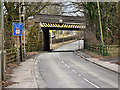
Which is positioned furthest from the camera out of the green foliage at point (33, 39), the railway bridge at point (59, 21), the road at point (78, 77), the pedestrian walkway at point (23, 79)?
the railway bridge at point (59, 21)

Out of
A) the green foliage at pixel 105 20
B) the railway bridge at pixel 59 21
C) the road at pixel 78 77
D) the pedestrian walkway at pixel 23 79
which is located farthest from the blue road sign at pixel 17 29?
the railway bridge at pixel 59 21

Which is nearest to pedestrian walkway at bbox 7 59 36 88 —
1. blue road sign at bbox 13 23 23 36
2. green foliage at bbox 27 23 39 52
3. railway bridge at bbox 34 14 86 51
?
blue road sign at bbox 13 23 23 36

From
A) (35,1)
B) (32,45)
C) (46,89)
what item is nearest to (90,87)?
(46,89)

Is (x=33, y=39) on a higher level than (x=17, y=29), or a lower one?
lower

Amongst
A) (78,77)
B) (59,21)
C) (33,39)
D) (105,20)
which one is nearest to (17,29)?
(78,77)

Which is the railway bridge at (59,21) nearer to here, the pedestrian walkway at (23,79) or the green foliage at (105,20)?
the green foliage at (105,20)

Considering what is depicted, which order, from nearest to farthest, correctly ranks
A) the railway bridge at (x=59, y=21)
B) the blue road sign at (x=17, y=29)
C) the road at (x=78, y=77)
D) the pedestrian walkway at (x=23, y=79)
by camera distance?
1. the pedestrian walkway at (x=23, y=79)
2. the road at (x=78, y=77)
3. the blue road sign at (x=17, y=29)
4. the railway bridge at (x=59, y=21)

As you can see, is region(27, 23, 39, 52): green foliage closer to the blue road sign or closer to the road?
the blue road sign

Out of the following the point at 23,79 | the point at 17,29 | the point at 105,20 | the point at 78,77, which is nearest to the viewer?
the point at 23,79

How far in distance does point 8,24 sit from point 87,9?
68.0 feet

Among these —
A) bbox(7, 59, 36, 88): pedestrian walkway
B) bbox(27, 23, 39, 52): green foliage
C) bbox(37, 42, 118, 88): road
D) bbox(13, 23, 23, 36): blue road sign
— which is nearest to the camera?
bbox(7, 59, 36, 88): pedestrian walkway

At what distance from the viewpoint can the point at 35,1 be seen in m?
27.9

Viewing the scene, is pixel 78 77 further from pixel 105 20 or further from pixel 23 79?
pixel 105 20

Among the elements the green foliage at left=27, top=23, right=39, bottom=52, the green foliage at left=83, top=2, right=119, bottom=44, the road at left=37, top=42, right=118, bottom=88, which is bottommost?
the road at left=37, top=42, right=118, bottom=88
